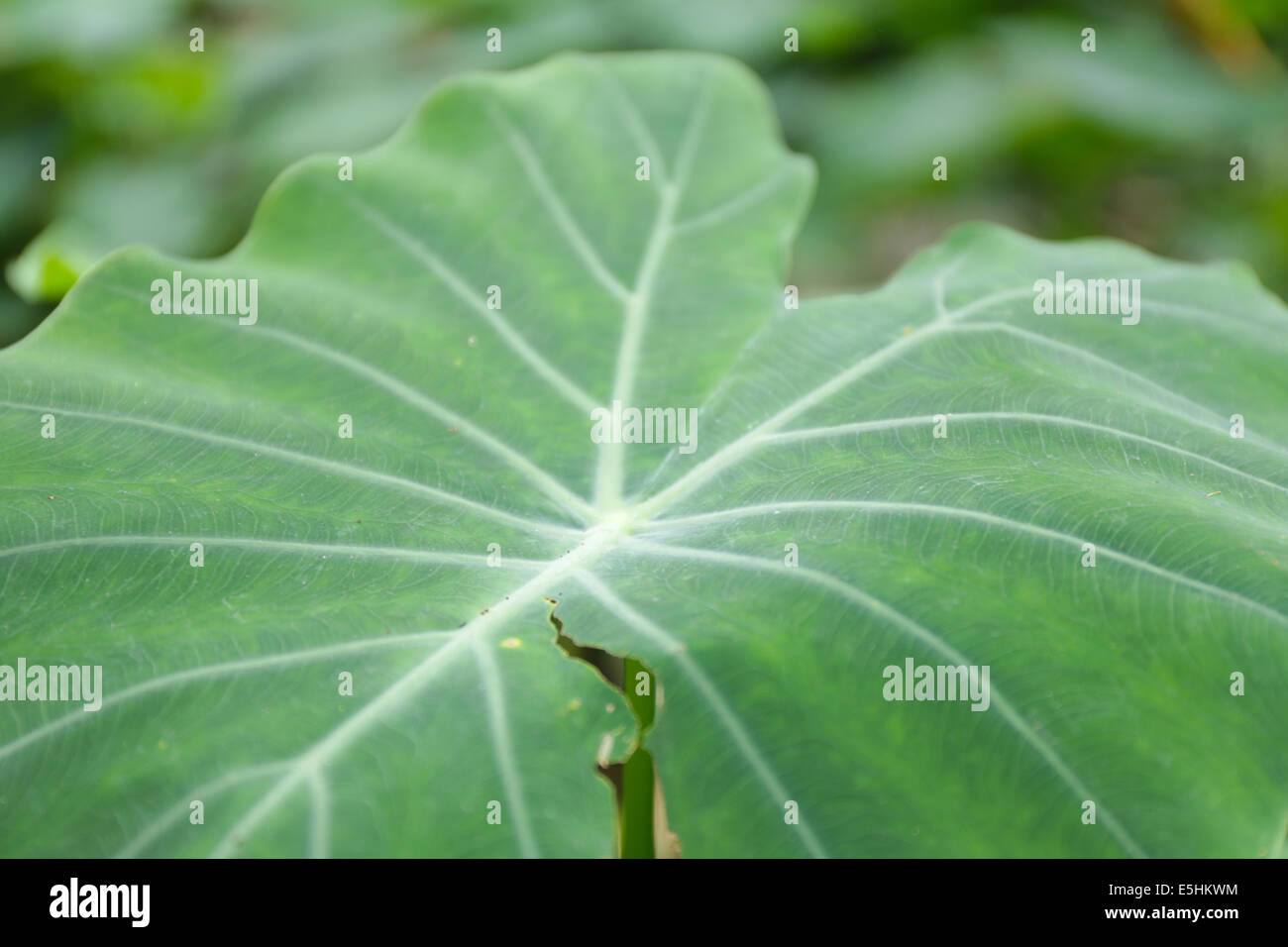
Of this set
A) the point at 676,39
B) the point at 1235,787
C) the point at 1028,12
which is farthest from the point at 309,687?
the point at 1028,12

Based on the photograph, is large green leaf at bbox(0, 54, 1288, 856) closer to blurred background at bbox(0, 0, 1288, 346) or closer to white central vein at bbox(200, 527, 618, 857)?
white central vein at bbox(200, 527, 618, 857)

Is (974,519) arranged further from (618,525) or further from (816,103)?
(816,103)

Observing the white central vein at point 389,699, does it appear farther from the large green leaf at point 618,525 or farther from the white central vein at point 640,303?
the white central vein at point 640,303

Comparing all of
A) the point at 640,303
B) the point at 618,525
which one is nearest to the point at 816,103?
the point at 640,303

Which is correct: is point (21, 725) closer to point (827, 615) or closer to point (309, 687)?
point (309, 687)

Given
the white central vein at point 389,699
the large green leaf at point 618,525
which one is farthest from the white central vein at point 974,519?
the white central vein at point 389,699

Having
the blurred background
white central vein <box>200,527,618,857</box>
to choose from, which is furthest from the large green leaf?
the blurred background

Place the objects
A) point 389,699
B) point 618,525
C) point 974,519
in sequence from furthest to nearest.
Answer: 1. point 618,525
2. point 974,519
3. point 389,699
